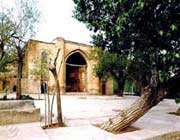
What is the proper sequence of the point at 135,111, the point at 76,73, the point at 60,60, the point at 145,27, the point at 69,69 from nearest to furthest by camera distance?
1. the point at 145,27
2. the point at 135,111
3. the point at 60,60
4. the point at 76,73
5. the point at 69,69

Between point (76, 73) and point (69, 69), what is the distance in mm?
1550

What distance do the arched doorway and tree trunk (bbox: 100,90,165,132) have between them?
101 ft

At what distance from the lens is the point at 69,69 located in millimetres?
42281

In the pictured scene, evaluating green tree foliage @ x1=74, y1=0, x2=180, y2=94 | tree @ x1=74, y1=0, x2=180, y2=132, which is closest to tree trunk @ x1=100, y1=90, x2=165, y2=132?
tree @ x1=74, y1=0, x2=180, y2=132

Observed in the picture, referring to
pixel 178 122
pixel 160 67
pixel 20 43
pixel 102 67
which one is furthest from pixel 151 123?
pixel 102 67

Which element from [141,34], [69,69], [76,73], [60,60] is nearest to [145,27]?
[141,34]

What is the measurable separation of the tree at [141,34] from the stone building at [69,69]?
2527 cm

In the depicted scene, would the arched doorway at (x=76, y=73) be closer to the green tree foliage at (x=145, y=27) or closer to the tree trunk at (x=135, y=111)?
the tree trunk at (x=135, y=111)

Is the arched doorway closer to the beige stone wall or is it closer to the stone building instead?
the stone building

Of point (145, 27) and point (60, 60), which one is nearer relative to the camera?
point (145, 27)

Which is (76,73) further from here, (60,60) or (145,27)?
(145,27)

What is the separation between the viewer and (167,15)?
5.77 m

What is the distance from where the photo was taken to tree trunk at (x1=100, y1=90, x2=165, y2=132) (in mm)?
8102

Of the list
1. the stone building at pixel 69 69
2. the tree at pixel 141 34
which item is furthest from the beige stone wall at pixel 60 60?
the tree at pixel 141 34
